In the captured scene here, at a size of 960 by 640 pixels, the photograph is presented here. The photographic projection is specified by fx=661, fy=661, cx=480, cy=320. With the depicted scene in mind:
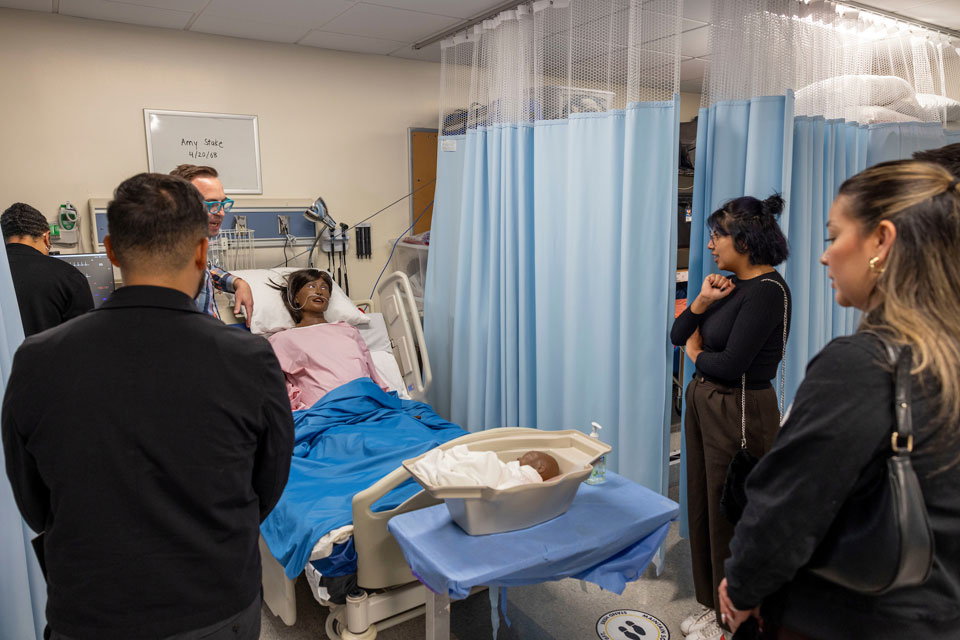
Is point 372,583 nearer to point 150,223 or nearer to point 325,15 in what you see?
point 150,223

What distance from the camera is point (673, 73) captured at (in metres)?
2.33

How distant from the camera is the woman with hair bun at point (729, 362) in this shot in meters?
2.03

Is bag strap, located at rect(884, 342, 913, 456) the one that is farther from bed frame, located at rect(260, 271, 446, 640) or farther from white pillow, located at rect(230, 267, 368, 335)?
white pillow, located at rect(230, 267, 368, 335)

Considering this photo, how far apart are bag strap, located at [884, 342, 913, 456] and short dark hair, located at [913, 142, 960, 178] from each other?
0.57 metres

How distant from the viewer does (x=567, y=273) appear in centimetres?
272

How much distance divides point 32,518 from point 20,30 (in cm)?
288

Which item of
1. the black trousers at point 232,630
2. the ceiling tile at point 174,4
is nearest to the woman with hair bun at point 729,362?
the black trousers at point 232,630

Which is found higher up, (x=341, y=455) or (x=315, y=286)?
(x=315, y=286)

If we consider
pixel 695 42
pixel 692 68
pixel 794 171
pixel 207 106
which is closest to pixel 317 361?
pixel 207 106

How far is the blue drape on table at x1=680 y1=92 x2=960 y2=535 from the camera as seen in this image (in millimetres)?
2346

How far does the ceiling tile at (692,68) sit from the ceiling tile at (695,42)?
0.28ft

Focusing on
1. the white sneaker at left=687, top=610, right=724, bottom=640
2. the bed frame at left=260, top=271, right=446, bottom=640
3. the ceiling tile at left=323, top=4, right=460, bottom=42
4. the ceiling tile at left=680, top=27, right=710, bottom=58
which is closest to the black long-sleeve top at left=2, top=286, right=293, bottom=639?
the bed frame at left=260, top=271, right=446, bottom=640

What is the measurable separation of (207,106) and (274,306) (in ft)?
3.74

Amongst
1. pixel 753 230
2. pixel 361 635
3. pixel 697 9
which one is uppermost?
pixel 697 9
